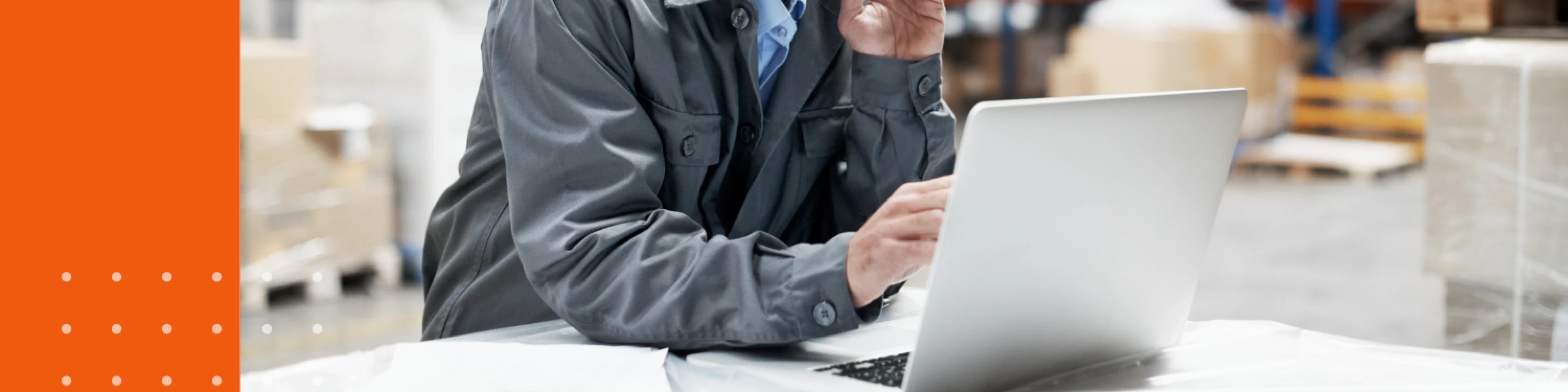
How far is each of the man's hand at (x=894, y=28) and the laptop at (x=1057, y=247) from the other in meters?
0.42

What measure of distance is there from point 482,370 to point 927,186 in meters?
0.44

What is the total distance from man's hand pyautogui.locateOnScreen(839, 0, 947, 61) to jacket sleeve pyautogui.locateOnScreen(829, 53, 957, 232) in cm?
1

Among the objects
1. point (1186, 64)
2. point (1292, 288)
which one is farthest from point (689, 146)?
point (1186, 64)

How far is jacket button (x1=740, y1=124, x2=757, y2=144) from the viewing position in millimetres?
1513

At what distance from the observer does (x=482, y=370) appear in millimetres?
1224

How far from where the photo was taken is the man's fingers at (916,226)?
111 centimetres

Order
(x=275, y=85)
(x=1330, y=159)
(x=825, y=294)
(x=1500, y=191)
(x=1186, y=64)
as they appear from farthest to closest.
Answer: (x=1330, y=159) → (x=1186, y=64) → (x=275, y=85) → (x=1500, y=191) → (x=825, y=294)

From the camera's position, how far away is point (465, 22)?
4.29 metres

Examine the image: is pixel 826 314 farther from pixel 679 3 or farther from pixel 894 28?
pixel 894 28

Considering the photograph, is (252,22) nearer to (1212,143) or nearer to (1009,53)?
(1212,143)

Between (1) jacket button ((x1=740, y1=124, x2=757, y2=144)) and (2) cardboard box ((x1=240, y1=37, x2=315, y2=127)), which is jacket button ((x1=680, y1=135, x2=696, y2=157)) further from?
(2) cardboard box ((x1=240, y1=37, x2=315, y2=127))

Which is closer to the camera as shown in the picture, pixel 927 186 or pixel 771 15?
pixel 927 186

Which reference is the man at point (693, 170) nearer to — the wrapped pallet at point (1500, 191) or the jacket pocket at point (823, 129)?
the jacket pocket at point (823, 129)
